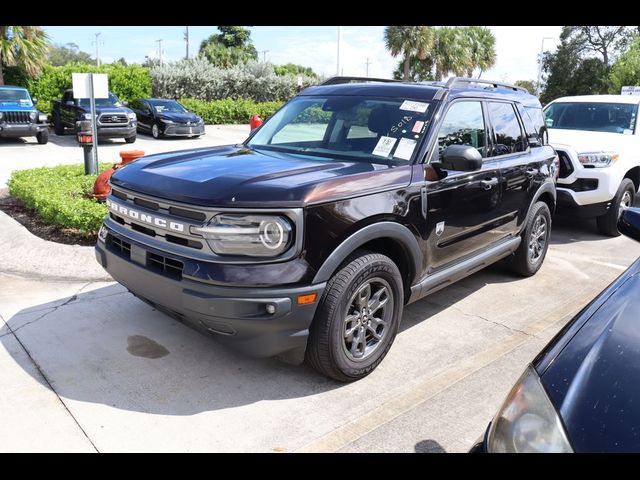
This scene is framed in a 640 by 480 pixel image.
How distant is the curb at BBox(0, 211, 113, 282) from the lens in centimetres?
525

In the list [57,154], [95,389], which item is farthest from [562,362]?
[57,154]

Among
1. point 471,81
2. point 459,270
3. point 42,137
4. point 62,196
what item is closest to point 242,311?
point 459,270

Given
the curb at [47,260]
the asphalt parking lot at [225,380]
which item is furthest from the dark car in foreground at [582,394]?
the curb at [47,260]

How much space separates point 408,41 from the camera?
3262cm

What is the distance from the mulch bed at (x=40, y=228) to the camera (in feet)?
19.7

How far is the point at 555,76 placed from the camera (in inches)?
1844

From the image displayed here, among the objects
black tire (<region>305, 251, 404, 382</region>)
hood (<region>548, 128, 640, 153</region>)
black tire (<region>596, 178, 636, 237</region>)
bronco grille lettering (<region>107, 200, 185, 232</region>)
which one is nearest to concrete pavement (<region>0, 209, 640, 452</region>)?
black tire (<region>305, 251, 404, 382</region>)

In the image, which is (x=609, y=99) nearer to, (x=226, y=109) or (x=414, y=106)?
(x=414, y=106)

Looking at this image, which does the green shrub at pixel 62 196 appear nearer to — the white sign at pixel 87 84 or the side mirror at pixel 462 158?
the white sign at pixel 87 84

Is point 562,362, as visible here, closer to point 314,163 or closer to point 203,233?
point 203,233

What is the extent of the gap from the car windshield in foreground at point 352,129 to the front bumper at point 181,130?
15.7m

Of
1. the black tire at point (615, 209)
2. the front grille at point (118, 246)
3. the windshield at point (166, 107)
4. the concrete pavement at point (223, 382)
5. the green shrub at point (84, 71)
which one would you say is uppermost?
the green shrub at point (84, 71)

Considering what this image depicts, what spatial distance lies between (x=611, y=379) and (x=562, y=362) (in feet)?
0.55

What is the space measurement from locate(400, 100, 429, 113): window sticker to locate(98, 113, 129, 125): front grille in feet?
49.3
